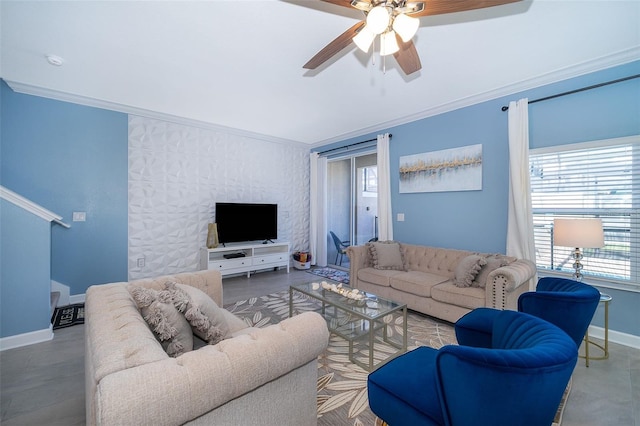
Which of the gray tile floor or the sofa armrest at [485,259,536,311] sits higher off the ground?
the sofa armrest at [485,259,536,311]

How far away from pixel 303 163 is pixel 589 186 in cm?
465

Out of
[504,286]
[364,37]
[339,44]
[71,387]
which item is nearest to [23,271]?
[71,387]

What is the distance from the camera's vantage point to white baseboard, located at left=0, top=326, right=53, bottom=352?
7.88 ft

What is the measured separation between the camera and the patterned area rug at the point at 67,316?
292cm

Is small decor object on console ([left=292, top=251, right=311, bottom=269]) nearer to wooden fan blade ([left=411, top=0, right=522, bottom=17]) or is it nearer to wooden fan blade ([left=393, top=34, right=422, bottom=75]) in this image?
wooden fan blade ([left=393, top=34, right=422, bottom=75])

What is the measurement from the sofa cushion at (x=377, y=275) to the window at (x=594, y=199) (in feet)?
5.59

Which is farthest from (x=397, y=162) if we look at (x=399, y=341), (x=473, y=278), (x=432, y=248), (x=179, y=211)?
(x=179, y=211)

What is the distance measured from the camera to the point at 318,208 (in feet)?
19.5

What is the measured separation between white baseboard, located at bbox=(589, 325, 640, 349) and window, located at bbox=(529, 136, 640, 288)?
1.64 feet

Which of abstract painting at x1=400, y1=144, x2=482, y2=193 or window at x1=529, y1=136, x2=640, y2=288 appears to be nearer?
window at x1=529, y1=136, x2=640, y2=288

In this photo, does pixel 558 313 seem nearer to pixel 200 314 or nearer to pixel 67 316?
pixel 200 314

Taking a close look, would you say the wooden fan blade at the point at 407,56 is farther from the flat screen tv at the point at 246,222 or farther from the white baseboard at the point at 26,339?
the white baseboard at the point at 26,339

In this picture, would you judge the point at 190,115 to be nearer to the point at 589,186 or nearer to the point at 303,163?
the point at 303,163

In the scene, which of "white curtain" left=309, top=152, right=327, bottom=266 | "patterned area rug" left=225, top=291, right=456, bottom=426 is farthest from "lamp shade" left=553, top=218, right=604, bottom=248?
"white curtain" left=309, top=152, right=327, bottom=266
